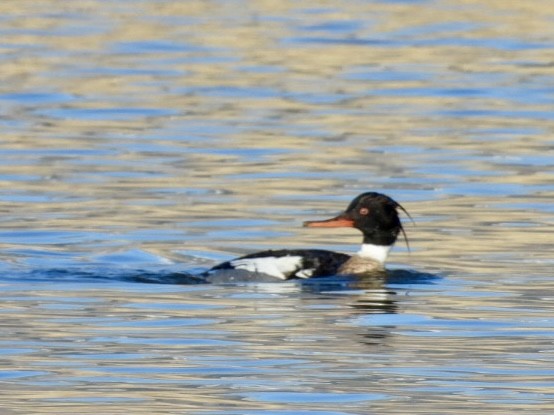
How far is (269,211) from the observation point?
54.4ft

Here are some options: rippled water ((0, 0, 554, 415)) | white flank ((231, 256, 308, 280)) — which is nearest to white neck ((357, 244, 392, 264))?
rippled water ((0, 0, 554, 415))

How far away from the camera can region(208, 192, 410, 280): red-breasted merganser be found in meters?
13.4

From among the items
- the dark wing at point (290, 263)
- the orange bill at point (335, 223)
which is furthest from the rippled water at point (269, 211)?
the orange bill at point (335, 223)

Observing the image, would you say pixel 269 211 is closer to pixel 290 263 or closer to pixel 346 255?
pixel 346 255

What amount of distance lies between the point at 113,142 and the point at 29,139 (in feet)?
3.15

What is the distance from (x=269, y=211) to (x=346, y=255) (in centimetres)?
258

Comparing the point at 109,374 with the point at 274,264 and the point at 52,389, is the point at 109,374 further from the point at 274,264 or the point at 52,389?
the point at 274,264

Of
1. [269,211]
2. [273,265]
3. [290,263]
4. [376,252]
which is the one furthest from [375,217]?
[269,211]

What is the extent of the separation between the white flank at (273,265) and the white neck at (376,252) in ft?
2.52

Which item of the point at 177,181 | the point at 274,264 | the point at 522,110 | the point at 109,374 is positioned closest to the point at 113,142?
the point at 177,181

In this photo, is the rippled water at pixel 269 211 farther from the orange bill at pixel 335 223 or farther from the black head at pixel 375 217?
the orange bill at pixel 335 223

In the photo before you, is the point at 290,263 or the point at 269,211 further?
the point at 269,211

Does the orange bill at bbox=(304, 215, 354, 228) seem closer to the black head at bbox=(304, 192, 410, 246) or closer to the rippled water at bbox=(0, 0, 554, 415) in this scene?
the black head at bbox=(304, 192, 410, 246)

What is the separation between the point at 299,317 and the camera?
11828 mm
